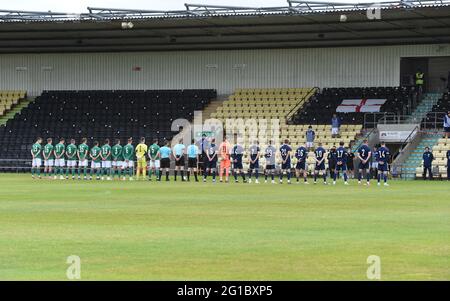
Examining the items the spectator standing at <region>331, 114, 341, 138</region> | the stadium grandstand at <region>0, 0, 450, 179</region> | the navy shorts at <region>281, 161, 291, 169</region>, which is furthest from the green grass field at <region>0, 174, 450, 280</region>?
the spectator standing at <region>331, 114, 341, 138</region>

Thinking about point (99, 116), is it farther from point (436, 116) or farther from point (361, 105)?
point (436, 116)

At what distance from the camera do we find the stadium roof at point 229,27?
5234cm

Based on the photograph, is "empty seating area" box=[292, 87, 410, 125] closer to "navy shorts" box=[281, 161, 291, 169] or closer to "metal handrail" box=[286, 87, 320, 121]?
"metal handrail" box=[286, 87, 320, 121]

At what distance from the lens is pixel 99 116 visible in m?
65.5

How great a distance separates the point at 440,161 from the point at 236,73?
18712mm

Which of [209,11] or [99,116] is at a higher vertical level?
[209,11]

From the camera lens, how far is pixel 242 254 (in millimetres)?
15742

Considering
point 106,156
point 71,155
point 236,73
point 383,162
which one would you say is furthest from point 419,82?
point 71,155

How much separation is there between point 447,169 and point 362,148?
275 inches

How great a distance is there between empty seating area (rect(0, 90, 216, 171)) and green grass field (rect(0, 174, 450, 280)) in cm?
3132

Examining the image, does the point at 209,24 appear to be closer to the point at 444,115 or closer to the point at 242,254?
the point at 444,115

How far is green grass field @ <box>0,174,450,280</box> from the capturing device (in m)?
13.9

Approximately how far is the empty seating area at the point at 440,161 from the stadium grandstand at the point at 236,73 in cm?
8
